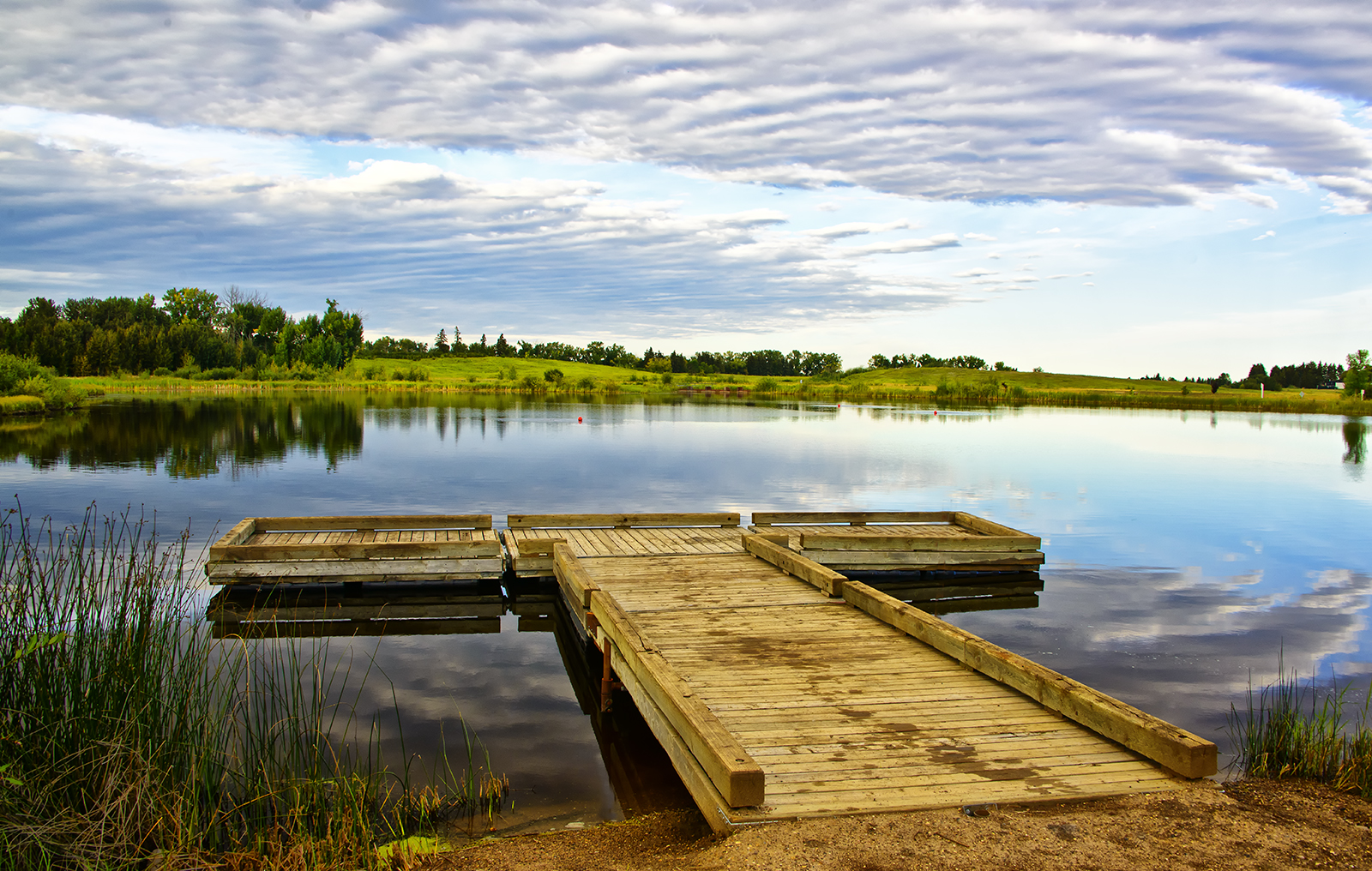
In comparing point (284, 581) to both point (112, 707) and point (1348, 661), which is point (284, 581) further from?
point (1348, 661)

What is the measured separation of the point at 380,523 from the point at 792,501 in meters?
9.20

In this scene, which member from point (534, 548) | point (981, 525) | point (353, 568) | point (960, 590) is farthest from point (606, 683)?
point (981, 525)

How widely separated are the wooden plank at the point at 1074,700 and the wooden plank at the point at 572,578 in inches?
105

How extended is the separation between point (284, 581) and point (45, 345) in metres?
74.2

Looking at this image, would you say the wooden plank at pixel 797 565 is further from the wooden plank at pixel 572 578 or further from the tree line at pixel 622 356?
the tree line at pixel 622 356

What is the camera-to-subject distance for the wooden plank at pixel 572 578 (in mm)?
7848

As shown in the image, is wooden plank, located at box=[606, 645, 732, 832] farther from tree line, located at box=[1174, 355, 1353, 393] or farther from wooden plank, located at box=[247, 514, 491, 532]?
tree line, located at box=[1174, 355, 1353, 393]

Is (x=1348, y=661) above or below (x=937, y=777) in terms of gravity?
below

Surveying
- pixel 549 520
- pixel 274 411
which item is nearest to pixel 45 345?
pixel 274 411

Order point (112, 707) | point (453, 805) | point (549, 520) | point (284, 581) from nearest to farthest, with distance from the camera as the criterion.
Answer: point (112, 707) → point (453, 805) → point (284, 581) → point (549, 520)

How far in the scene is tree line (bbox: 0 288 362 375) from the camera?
231 feet

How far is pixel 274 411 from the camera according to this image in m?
43.2

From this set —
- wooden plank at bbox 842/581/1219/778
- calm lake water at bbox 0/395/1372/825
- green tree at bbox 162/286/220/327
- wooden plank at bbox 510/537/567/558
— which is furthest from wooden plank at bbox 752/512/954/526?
green tree at bbox 162/286/220/327

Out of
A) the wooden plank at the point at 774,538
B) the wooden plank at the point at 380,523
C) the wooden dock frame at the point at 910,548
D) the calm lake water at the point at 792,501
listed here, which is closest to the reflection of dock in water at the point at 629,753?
the calm lake water at the point at 792,501
